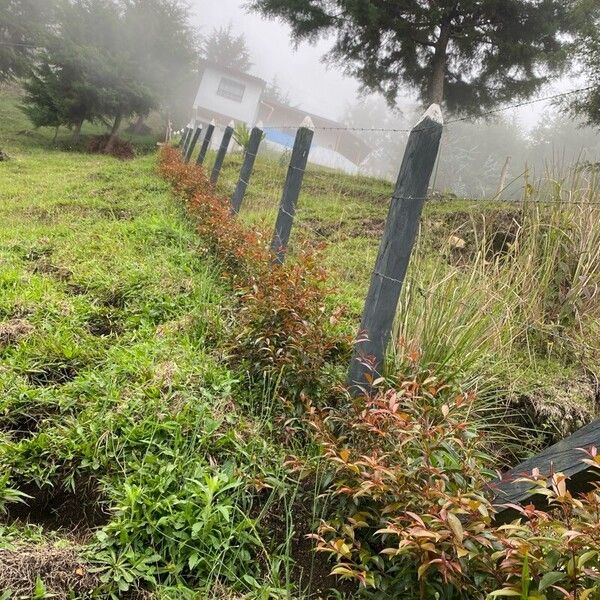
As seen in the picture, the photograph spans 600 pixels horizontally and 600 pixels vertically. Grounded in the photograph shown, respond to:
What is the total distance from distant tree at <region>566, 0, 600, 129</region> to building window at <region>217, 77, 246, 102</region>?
22.7 meters

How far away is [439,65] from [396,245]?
9918 millimetres

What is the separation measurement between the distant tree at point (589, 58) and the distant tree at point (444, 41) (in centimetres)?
75

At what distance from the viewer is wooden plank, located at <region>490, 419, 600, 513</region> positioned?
1346 mm

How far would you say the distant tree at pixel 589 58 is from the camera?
25.3 ft

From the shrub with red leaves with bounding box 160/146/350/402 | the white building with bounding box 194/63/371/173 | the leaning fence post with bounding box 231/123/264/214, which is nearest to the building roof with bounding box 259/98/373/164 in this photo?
the white building with bounding box 194/63/371/173

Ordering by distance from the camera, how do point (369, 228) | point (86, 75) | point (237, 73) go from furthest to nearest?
point (237, 73)
point (86, 75)
point (369, 228)

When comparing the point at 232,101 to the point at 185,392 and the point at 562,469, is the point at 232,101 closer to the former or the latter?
the point at 185,392

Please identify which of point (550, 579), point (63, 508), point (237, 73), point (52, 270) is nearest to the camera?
point (550, 579)

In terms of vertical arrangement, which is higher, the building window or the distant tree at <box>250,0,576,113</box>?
the building window

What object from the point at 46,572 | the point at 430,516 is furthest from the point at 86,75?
the point at 430,516

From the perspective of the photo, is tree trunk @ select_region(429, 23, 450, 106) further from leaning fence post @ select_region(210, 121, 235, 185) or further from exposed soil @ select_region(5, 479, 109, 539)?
exposed soil @ select_region(5, 479, 109, 539)

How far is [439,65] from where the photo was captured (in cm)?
1027

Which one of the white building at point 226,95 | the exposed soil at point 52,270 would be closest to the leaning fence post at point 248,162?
the exposed soil at point 52,270

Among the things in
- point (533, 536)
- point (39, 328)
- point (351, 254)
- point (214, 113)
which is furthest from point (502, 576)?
point (214, 113)
